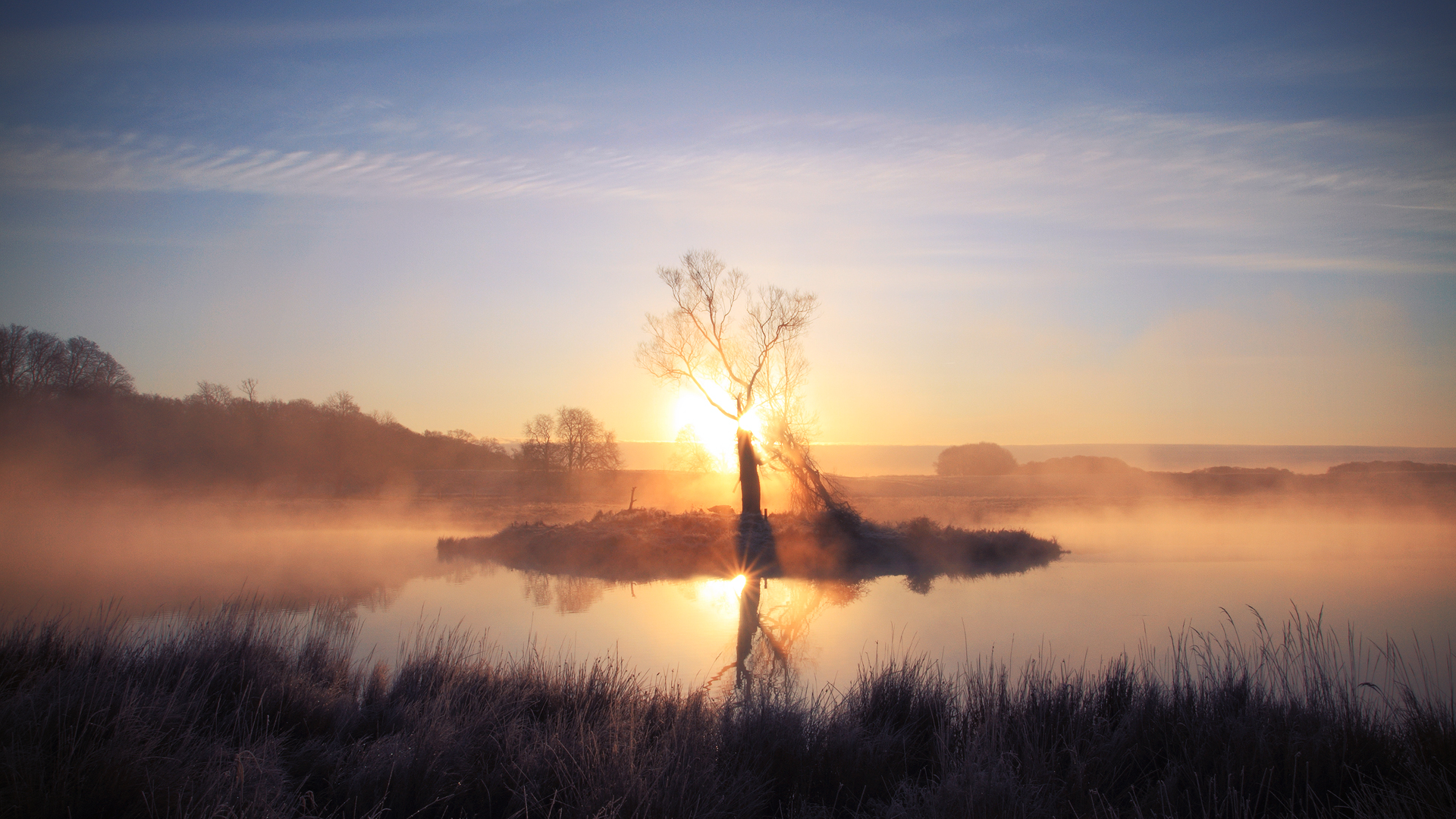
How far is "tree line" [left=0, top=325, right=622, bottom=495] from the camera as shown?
32.7 meters

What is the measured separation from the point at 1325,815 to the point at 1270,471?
189ft

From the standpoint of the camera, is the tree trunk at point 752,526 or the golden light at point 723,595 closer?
the golden light at point 723,595

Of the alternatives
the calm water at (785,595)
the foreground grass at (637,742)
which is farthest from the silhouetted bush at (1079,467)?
the foreground grass at (637,742)

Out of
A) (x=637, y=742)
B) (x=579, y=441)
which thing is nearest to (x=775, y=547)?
(x=637, y=742)

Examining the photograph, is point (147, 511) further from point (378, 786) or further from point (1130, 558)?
point (1130, 558)

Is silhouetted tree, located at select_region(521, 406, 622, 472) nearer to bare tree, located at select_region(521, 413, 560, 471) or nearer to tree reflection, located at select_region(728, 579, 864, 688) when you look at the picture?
bare tree, located at select_region(521, 413, 560, 471)

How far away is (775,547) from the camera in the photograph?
1898cm

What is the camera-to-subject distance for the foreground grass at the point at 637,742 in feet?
13.0

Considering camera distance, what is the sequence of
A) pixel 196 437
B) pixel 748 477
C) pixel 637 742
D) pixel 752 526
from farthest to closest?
1. pixel 196 437
2. pixel 748 477
3. pixel 752 526
4. pixel 637 742

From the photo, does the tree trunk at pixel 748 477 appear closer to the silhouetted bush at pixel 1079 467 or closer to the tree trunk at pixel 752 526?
the tree trunk at pixel 752 526

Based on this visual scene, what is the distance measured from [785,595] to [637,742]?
10.1 m

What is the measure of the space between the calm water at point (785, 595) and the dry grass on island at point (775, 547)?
1.10m

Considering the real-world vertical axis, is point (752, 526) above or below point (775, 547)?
above

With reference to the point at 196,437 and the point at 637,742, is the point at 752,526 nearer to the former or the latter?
the point at 637,742
